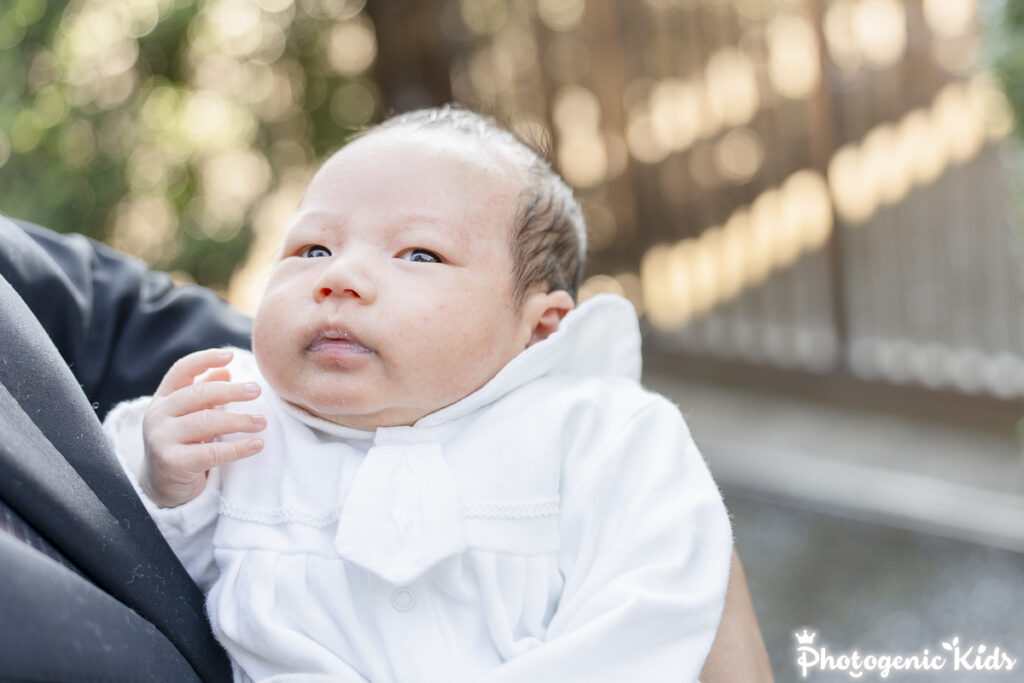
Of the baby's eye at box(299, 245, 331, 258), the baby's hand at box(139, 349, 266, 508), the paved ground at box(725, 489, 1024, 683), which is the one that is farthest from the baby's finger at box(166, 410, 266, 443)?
the paved ground at box(725, 489, 1024, 683)

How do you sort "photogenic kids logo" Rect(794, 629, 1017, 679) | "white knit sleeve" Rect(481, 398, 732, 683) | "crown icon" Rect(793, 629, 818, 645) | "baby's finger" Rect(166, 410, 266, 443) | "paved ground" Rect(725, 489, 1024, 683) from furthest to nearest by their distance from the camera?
"paved ground" Rect(725, 489, 1024, 683)
"photogenic kids logo" Rect(794, 629, 1017, 679)
"crown icon" Rect(793, 629, 818, 645)
"baby's finger" Rect(166, 410, 266, 443)
"white knit sleeve" Rect(481, 398, 732, 683)

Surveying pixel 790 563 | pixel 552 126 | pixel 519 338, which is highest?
pixel 519 338

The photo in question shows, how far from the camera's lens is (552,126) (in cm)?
585

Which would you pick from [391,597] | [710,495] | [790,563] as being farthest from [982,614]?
[391,597]

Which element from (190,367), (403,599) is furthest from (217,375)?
(403,599)

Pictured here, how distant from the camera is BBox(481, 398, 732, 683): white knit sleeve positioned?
117cm

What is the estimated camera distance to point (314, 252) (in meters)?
1.42

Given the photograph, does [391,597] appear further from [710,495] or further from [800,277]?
[800,277]

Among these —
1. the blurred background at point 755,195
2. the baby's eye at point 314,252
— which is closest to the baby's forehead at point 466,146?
the baby's eye at point 314,252

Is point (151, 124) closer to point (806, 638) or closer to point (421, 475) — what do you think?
point (806, 638)

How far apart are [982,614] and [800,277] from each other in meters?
2.12

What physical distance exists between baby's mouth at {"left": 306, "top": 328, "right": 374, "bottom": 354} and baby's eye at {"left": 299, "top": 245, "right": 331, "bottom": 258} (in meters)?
0.16

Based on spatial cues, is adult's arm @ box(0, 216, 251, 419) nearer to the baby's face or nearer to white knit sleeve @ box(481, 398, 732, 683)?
the baby's face

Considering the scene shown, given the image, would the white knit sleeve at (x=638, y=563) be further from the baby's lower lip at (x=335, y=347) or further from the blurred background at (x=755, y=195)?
the blurred background at (x=755, y=195)
